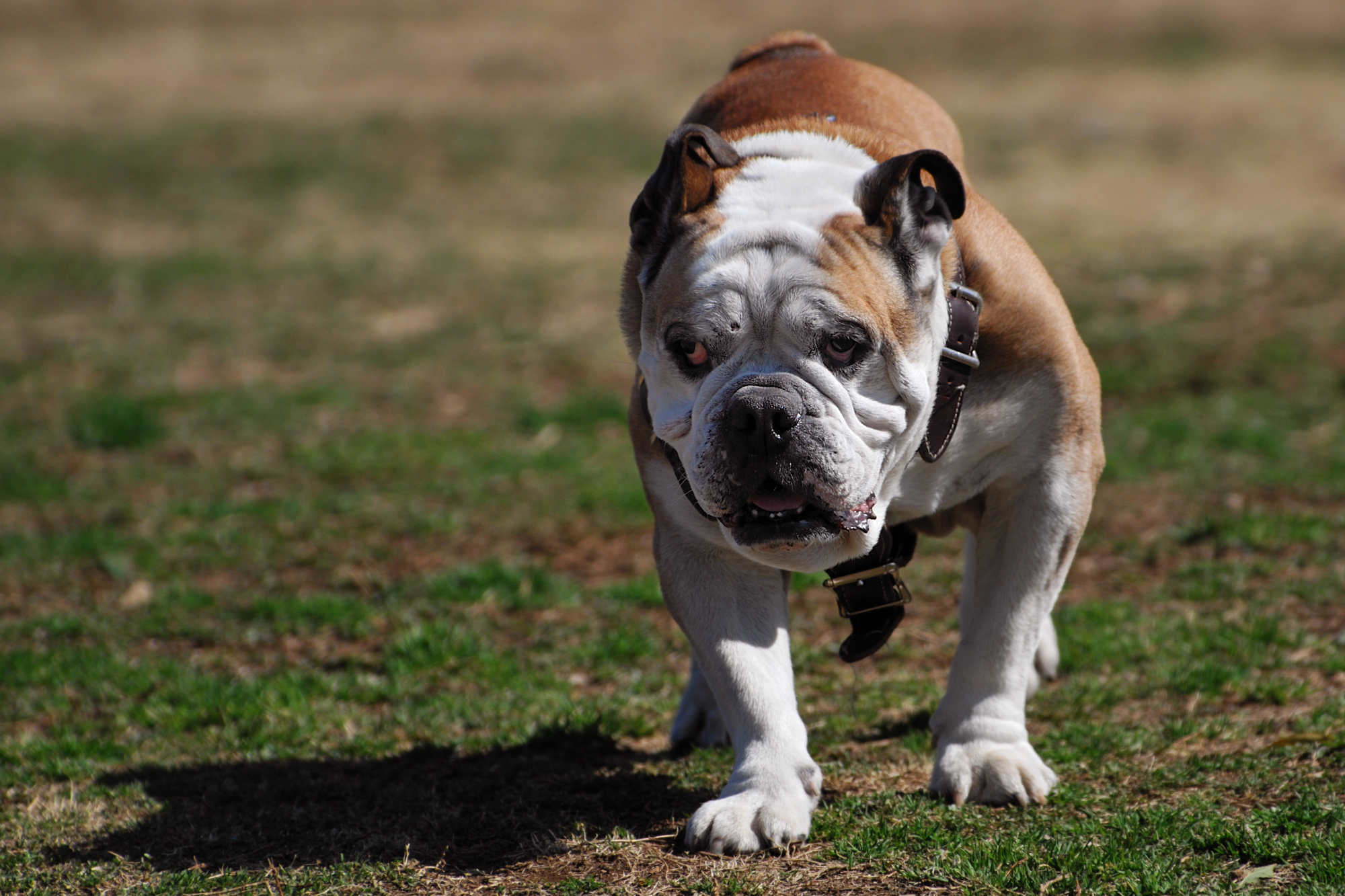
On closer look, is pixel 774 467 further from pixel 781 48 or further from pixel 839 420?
pixel 781 48

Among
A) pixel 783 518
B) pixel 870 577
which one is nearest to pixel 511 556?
pixel 870 577

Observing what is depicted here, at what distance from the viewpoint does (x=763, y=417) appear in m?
3.14

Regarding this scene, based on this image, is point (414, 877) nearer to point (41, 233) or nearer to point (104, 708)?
point (104, 708)

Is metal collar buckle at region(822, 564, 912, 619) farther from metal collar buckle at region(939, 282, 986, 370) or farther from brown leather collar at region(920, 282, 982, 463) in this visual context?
metal collar buckle at region(939, 282, 986, 370)

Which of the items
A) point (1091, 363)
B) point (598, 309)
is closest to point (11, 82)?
point (598, 309)

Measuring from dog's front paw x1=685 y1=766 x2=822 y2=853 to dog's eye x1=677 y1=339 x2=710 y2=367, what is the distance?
1.09 m

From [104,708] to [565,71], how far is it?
62.0ft

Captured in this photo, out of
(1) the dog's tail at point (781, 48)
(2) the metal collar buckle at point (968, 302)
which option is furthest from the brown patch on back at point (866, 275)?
(1) the dog's tail at point (781, 48)

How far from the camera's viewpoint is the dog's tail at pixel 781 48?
536cm

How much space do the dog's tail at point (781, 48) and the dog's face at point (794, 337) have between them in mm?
1924

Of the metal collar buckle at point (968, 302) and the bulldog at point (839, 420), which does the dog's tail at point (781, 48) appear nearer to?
the bulldog at point (839, 420)

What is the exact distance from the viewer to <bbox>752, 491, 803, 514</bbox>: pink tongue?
129 inches

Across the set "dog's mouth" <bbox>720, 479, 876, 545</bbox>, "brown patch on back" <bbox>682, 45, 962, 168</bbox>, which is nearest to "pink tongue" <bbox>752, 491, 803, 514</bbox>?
"dog's mouth" <bbox>720, 479, 876, 545</bbox>

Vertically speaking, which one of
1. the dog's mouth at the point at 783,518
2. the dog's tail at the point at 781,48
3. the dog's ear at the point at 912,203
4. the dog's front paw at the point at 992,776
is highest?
the dog's tail at the point at 781,48
